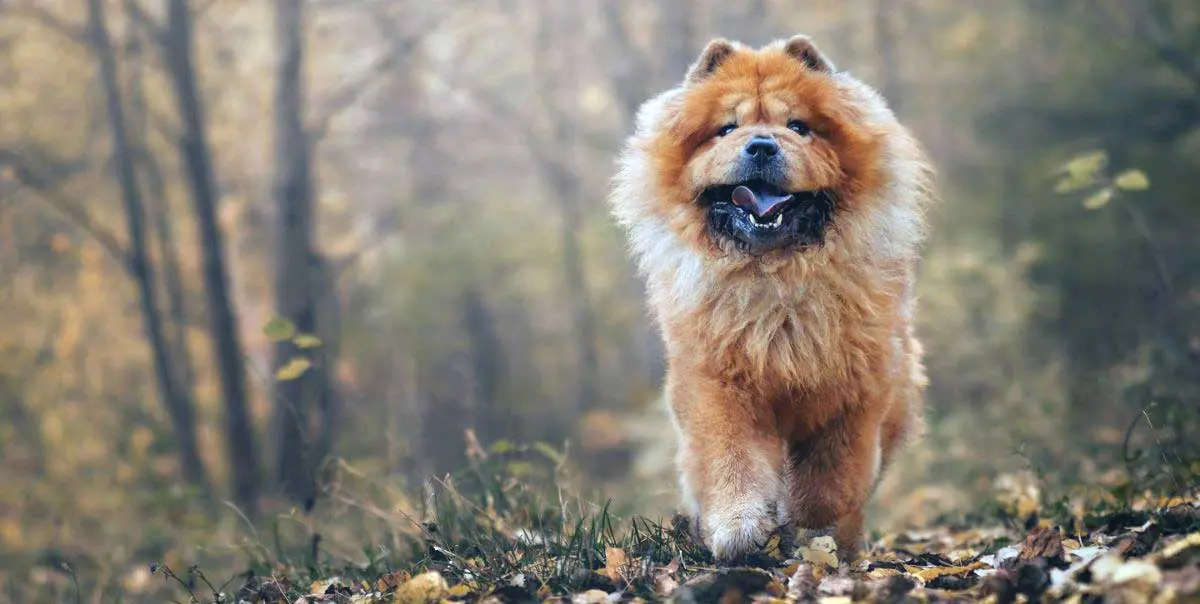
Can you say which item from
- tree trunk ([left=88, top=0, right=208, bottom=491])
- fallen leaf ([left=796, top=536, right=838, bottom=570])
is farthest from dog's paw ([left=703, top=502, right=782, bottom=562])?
tree trunk ([left=88, top=0, right=208, bottom=491])

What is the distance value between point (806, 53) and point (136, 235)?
10.7 meters

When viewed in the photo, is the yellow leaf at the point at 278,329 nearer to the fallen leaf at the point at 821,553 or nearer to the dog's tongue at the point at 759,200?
the dog's tongue at the point at 759,200

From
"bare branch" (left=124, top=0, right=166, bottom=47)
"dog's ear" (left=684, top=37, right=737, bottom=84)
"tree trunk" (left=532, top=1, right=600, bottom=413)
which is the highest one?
"bare branch" (left=124, top=0, right=166, bottom=47)

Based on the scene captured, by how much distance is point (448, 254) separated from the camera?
1769 cm

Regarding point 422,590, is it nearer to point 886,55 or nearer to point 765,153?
point 765,153

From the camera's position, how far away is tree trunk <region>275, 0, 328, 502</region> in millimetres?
10852

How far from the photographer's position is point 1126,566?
3.14 metres

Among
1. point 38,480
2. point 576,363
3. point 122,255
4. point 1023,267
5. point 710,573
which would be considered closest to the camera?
point 710,573

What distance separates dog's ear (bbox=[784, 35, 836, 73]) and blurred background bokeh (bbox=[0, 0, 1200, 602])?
201cm

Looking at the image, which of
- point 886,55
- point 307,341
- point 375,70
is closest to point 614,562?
point 307,341

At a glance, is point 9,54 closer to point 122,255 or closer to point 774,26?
point 122,255

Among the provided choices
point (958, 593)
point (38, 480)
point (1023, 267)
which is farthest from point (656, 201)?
point (38, 480)

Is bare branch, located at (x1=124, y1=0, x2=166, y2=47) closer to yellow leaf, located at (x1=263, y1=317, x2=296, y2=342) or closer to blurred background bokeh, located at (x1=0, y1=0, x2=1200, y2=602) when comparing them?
blurred background bokeh, located at (x1=0, y1=0, x2=1200, y2=602)

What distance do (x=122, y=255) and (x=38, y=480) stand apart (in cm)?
325
